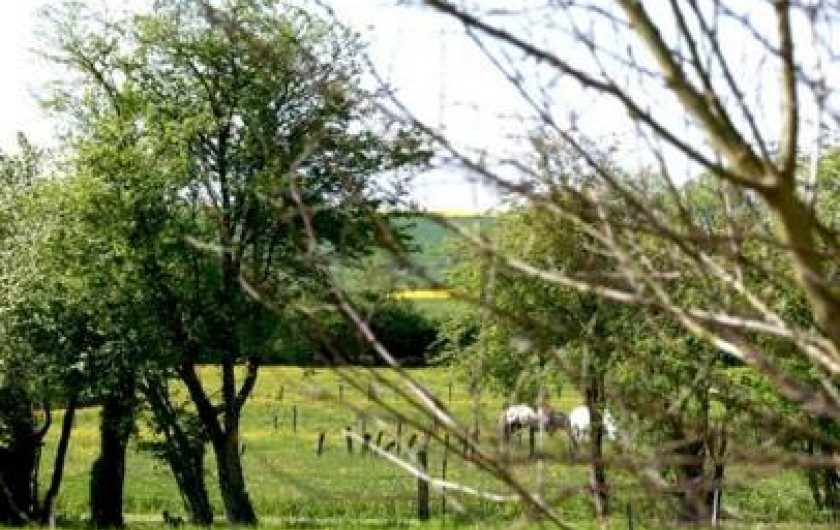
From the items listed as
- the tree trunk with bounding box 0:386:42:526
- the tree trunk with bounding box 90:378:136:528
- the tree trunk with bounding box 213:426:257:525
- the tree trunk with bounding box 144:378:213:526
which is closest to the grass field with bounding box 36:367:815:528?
the tree trunk with bounding box 213:426:257:525

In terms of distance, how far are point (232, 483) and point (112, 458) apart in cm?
199

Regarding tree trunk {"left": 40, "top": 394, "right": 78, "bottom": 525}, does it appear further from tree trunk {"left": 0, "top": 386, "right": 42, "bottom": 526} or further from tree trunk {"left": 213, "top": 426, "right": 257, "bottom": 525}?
tree trunk {"left": 213, "top": 426, "right": 257, "bottom": 525}

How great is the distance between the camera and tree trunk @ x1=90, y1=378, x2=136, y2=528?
25.8 m

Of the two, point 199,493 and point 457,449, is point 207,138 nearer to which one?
point 199,493

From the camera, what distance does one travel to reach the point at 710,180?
2633 mm

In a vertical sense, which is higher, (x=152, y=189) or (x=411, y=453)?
(x=152, y=189)

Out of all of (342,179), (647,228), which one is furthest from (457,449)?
(342,179)

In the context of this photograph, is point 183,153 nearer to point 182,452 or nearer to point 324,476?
point 182,452

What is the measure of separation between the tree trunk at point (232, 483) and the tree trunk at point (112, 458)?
5.55 feet

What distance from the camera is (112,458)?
26.7 metres

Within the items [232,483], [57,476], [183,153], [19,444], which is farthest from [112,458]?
[183,153]

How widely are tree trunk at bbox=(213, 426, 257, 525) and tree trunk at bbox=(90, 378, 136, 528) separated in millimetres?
1693

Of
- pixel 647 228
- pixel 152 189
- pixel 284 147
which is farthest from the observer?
pixel 152 189

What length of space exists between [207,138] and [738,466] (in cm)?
2429
